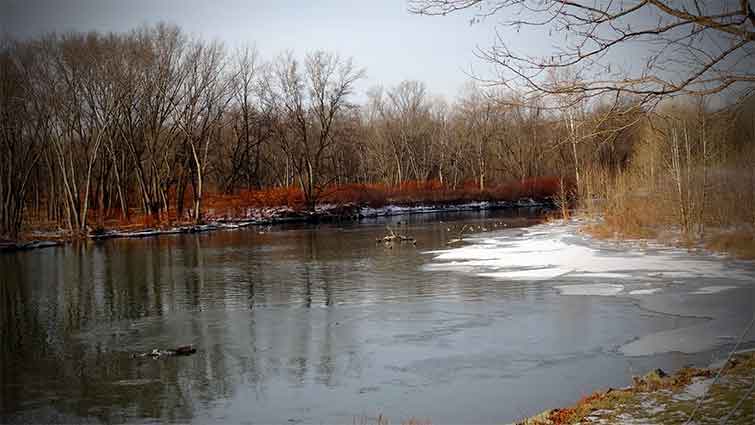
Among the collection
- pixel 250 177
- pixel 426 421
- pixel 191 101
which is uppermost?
pixel 191 101

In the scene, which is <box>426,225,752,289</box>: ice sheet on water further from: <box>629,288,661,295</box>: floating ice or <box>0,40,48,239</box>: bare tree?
<box>0,40,48,239</box>: bare tree

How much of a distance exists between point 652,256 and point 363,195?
23150 millimetres

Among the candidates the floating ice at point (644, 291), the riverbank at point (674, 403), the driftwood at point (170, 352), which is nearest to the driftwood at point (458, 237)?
the floating ice at point (644, 291)

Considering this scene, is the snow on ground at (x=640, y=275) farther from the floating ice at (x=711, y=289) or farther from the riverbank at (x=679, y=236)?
the riverbank at (x=679, y=236)

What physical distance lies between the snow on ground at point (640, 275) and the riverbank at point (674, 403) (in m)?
1.62

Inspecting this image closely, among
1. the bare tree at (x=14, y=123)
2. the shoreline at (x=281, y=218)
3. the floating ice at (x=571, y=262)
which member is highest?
the bare tree at (x=14, y=123)

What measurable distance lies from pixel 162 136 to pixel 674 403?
1338 inches

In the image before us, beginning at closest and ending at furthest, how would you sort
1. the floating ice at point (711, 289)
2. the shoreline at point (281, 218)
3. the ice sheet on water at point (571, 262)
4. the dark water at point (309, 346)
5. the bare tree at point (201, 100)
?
1. the dark water at point (309, 346)
2. the floating ice at point (711, 289)
3. the ice sheet on water at point (571, 262)
4. the shoreline at point (281, 218)
5. the bare tree at point (201, 100)

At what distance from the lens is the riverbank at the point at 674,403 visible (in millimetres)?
4145

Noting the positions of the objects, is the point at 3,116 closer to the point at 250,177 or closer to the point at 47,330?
the point at 47,330

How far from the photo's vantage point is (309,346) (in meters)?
7.34

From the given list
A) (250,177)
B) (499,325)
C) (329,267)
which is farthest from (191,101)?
(499,325)

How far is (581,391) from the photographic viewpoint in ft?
18.1

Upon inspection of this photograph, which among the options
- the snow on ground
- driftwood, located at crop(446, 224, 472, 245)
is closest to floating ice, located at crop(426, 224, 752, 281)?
the snow on ground
